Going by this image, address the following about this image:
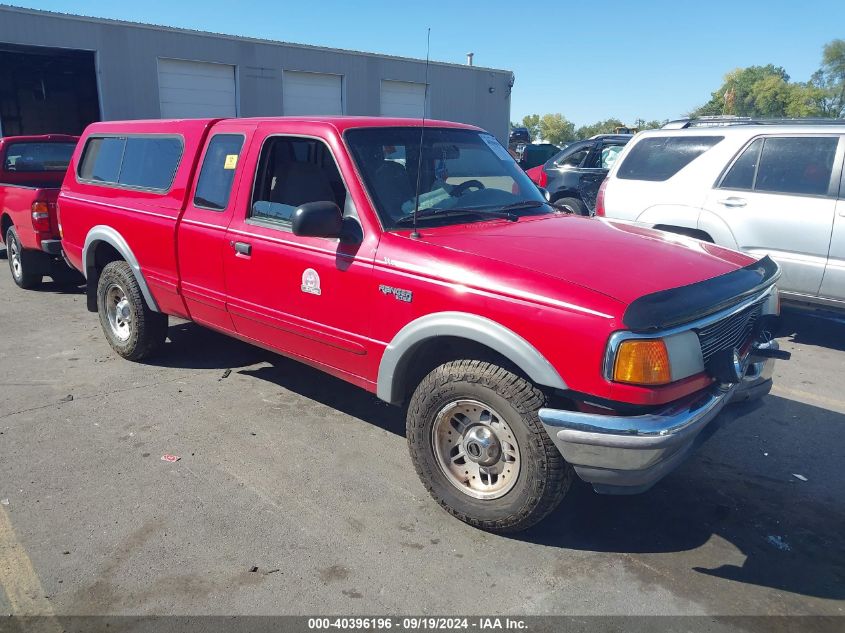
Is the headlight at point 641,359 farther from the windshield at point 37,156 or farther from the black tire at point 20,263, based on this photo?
the windshield at point 37,156

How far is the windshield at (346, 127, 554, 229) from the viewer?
3.80 metres

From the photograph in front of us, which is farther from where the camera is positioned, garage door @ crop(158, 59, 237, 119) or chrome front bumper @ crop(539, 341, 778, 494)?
garage door @ crop(158, 59, 237, 119)

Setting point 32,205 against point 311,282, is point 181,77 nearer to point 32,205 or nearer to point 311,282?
point 32,205

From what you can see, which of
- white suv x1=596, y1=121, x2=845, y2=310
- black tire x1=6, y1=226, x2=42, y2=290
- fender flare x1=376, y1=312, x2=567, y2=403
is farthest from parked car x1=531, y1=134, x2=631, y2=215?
fender flare x1=376, y1=312, x2=567, y2=403

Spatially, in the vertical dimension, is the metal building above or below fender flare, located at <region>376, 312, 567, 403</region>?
above

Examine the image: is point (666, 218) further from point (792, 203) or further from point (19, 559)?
point (19, 559)

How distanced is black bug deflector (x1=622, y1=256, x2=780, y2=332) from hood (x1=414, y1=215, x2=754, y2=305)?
0.05m

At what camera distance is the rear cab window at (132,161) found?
197 inches

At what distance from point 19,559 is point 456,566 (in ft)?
6.49

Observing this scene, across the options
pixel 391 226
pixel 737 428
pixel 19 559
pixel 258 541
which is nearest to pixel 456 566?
pixel 258 541

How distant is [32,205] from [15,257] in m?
1.34

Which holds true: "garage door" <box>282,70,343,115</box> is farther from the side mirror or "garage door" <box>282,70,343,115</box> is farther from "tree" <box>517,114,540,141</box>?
"tree" <box>517,114,540,141</box>

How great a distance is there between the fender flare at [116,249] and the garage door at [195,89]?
56.1ft

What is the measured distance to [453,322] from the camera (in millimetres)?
3152
